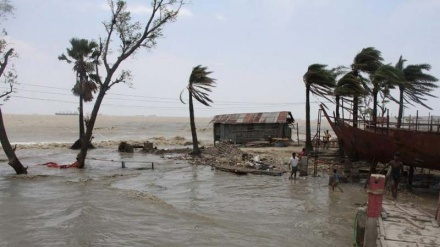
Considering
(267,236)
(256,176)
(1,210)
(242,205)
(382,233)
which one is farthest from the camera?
(256,176)

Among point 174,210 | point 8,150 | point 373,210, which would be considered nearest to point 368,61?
point 174,210

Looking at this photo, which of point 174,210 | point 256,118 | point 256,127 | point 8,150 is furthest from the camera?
point 256,118

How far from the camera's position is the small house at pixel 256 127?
128 feet

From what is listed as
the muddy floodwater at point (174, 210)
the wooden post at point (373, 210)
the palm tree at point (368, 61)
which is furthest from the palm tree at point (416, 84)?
the wooden post at point (373, 210)

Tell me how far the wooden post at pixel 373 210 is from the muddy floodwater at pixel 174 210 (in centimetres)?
249

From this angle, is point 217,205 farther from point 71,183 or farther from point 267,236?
point 71,183

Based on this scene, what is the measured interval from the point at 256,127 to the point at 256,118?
96cm

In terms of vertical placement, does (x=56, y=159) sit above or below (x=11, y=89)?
below

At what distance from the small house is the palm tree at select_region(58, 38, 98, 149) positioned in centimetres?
1338

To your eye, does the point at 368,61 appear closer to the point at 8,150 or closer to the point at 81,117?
the point at 8,150

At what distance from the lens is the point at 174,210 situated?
44.8 feet

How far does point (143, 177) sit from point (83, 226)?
31.5 ft

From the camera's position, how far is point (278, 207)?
1417 cm

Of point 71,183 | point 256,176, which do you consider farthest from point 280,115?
point 71,183
